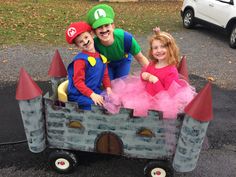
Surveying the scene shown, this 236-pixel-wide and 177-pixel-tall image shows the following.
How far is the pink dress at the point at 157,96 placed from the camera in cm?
278

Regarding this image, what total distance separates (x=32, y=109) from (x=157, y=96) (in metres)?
1.09

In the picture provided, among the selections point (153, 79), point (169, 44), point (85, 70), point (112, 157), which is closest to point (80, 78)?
point (85, 70)

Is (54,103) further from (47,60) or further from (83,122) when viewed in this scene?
(47,60)

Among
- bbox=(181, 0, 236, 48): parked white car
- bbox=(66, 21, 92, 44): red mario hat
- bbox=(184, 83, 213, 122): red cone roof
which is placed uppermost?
bbox=(66, 21, 92, 44): red mario hat

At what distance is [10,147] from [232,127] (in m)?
2.71

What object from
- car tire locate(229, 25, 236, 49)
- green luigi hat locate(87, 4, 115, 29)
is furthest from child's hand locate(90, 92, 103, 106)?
car tire locate(229, 25, 236, 49)

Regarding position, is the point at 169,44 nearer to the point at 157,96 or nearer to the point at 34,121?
the point at 157,96

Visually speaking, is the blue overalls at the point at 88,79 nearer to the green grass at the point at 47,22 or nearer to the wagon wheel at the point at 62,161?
the wagon wheel at the point at 62,161

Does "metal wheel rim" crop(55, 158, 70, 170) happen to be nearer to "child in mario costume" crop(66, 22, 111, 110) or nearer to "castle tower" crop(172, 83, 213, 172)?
"child in mario costume" crop(66, 22, 111, 110)

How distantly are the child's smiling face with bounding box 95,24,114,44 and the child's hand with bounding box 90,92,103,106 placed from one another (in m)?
0.58

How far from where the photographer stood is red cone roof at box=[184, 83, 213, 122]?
8.12ft

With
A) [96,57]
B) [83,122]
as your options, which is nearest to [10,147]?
[83,122]

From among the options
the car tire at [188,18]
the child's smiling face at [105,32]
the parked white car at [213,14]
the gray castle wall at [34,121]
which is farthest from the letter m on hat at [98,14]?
the car tire at [188,18]

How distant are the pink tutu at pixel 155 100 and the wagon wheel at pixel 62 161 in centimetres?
65
